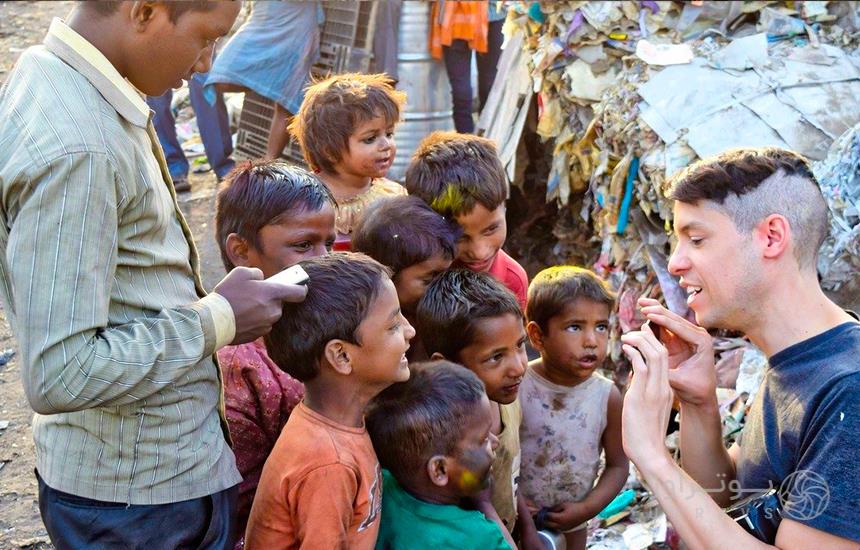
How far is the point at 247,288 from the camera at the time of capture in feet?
6.08

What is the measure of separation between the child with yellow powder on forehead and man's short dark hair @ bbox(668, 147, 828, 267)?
1.54 m

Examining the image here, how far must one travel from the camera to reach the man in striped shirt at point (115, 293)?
1620 mm

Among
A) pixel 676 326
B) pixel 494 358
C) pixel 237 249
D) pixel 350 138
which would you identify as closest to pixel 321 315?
pixel 237 249

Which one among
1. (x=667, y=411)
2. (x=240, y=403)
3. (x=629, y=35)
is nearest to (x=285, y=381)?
(x=240, y=403)

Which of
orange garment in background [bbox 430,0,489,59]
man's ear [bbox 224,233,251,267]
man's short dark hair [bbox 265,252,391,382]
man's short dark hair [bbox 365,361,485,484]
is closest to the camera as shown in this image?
man's short dark hair [bbox 265,252,391,382]

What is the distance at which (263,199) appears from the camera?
8.57 ft

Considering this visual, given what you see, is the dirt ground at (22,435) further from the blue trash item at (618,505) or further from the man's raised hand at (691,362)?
the man's raised hand at (691,362)

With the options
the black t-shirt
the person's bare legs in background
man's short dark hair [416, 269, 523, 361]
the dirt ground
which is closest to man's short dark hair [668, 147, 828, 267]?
the black t-shirt

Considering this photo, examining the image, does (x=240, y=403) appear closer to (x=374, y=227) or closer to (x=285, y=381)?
(x=285, y=381)

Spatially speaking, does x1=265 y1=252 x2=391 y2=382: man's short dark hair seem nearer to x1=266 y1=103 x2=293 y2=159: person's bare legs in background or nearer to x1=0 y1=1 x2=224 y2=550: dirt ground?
x1=0 y1=1 x2=224 y2=550: dirt ground

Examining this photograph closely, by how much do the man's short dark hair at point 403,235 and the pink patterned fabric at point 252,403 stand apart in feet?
1.96

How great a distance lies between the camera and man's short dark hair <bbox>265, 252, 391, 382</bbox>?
7.08 ft

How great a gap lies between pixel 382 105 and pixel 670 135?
6.66 ft

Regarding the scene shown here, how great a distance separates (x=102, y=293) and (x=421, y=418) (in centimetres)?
92
